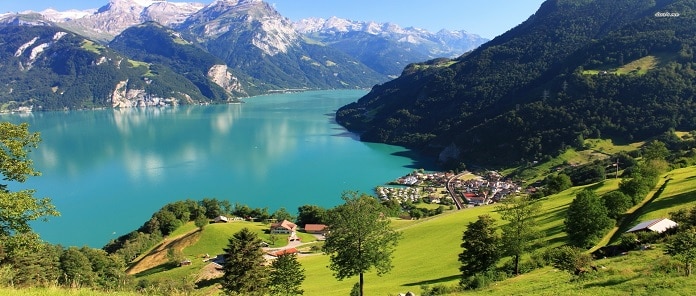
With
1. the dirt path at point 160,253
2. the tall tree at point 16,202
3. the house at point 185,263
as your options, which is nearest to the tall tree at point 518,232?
the tall tree at point 16,202

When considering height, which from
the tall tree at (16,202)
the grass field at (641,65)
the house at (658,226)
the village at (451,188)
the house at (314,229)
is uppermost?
the grass field at (641,65)

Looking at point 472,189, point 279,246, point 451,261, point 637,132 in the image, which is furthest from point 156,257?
point 637,132

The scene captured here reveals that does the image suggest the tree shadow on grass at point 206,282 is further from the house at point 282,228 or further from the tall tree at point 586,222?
the tall tree at point 586,222

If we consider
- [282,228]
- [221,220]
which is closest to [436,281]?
[282,228]

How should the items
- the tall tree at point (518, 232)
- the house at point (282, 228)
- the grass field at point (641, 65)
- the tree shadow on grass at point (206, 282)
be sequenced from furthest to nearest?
1. the grass field at point (641, 65)
2. the house at point (282, 228)
3. the tree shadow on grass at point (206, 282)
4. the tall tree at point (518, 232)

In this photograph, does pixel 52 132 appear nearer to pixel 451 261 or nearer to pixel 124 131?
pixel 124 131

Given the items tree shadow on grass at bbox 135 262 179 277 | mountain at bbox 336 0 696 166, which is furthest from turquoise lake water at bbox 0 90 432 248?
tree shadow on grass at bbox 135 262 179 277

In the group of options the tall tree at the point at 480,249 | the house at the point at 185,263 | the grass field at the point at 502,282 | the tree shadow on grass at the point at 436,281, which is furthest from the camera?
the house at the point at 185,263

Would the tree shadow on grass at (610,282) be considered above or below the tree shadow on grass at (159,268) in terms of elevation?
above
